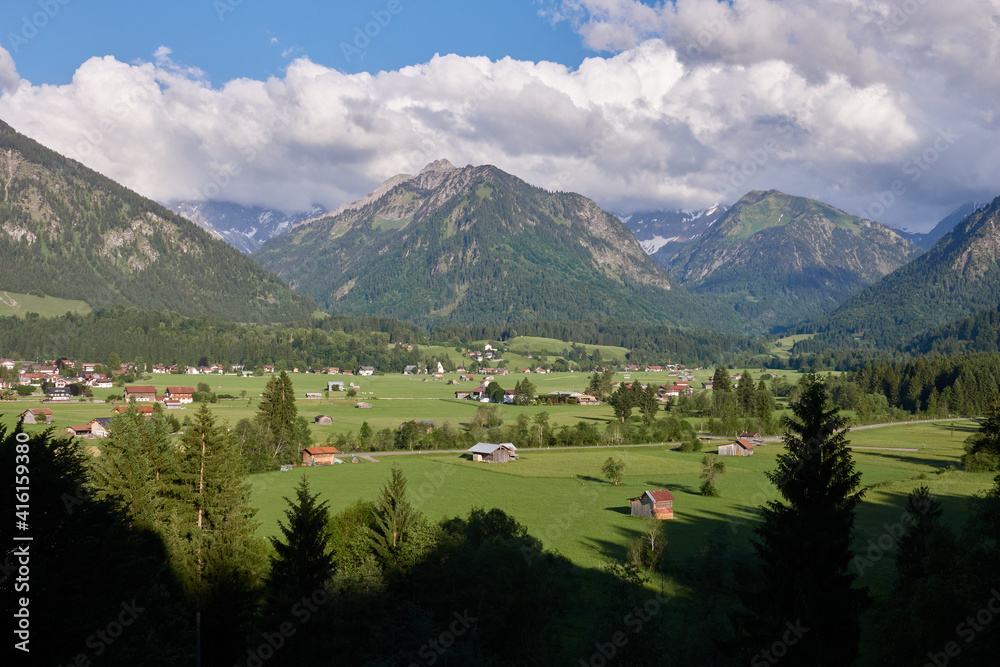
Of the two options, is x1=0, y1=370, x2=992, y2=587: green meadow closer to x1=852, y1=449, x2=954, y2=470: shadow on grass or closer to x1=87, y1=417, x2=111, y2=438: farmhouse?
x1=852, y1=449, x2=954, y2=470: shadow on grass

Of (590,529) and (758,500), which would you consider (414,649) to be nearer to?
(590,529)

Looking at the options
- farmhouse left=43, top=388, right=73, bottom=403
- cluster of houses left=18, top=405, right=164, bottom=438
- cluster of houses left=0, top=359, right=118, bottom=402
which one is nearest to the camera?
cluster of houses left=18, top=405, right=164, bottom=438

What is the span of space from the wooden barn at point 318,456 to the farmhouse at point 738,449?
52.9m

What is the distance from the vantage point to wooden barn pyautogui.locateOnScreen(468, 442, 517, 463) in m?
81.4

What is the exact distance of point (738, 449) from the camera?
8975cm

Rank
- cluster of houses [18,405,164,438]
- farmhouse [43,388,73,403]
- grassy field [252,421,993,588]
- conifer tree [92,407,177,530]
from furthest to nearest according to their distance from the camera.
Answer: farmhouse [43,388,73,403]
cluster of houses [18,405,164,438]
grassy field [252,421,993,588]
conifer tree [92,407,177,530]

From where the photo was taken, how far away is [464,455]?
8512cm

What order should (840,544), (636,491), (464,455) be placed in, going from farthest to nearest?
(464,455) < (636,491) < (840,544)

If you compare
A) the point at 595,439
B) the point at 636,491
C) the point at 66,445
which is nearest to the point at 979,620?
the point at 66,445

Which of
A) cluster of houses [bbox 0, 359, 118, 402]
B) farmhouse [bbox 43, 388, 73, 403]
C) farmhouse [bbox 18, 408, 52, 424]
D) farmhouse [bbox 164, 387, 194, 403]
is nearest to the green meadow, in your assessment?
farmhouse [bbox 18, 408, 52, 424]

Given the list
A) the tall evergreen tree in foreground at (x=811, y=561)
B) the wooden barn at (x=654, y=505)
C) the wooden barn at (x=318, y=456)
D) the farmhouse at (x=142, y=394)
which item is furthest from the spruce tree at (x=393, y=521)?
the farmhouse at (x=142, y=394)

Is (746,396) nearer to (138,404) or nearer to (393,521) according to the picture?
(138,404)

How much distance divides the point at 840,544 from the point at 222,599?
2299 centimetres

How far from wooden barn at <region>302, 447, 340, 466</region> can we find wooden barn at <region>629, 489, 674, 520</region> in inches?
1505
